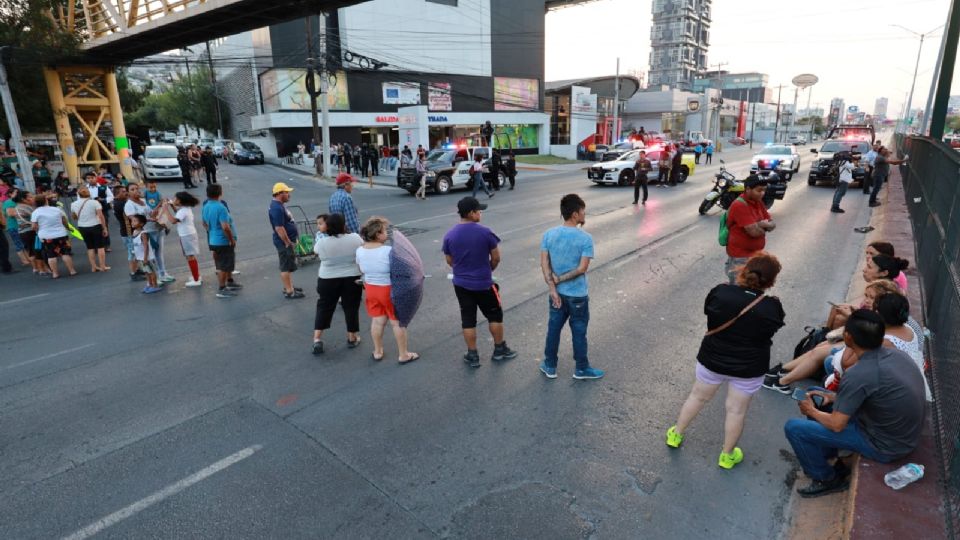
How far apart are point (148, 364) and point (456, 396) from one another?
11.7ft

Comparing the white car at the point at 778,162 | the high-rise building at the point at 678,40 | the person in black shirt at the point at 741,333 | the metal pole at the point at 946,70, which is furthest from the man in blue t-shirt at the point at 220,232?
the high-rise building at the point at 678,40

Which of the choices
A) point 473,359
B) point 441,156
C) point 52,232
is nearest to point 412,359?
point 473,359

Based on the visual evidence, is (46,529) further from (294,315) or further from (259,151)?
(259,151)

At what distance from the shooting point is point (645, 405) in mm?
4586

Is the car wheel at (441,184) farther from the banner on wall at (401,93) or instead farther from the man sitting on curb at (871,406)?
the banner on wall at (401,93)

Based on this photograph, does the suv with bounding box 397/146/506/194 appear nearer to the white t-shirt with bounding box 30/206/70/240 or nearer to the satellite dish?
the white t-shirt with bounding box 30/206/70/240

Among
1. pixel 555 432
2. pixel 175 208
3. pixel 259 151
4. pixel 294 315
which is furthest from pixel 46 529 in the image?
pixel 259 151

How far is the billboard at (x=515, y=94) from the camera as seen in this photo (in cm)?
4359

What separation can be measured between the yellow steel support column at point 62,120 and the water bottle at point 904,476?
2484cm

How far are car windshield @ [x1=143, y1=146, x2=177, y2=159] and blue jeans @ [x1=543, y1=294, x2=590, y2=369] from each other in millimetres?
26330

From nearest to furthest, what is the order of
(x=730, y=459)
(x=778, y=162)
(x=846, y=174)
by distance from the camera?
(x=730, y=459)
(x=846, y=174)
(x=778, y=162)

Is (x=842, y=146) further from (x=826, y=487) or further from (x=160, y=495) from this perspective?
(x=160, y=495)

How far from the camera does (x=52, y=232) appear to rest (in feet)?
30.4

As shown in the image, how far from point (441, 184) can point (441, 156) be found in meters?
1.51
